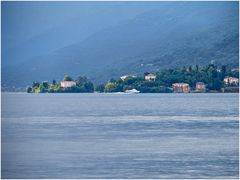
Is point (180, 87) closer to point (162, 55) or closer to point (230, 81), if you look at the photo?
point (230, 81)

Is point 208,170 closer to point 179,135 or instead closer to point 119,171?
point 119,171

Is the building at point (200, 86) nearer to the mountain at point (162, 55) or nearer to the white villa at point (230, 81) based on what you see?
the white villa at point (230, 81)

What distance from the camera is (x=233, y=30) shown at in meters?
159

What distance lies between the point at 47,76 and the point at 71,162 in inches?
6178

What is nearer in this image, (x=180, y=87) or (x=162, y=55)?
(x=180, y=87)

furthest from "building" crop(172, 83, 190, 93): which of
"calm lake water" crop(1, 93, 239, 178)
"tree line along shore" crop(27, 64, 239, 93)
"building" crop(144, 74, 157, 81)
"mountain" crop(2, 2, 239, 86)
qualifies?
"calm lake water" crop(1, 93, 239, 178)

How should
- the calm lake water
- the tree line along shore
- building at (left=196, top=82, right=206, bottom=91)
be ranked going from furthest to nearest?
building at (left=196, top=82, right=206, bottom=91)
the tree line along shore
the calm lake water

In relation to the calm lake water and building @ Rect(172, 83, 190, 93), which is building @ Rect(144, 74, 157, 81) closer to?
building @ Rect(172, 83, 190, 93)

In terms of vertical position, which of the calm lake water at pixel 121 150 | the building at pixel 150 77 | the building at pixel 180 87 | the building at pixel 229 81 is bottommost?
the calm lake water at pixel 121 150

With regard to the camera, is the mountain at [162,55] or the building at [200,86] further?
the mountain at [162,55]

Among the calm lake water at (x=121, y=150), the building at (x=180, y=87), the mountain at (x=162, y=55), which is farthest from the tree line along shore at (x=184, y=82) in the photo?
the calm lake water at (x=121, y=150)

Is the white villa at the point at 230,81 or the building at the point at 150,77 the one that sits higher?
the building at the point at 150,77

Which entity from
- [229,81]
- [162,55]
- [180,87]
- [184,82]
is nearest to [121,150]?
[184,82]

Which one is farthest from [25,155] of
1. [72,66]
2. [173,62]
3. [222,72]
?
[72,66]
